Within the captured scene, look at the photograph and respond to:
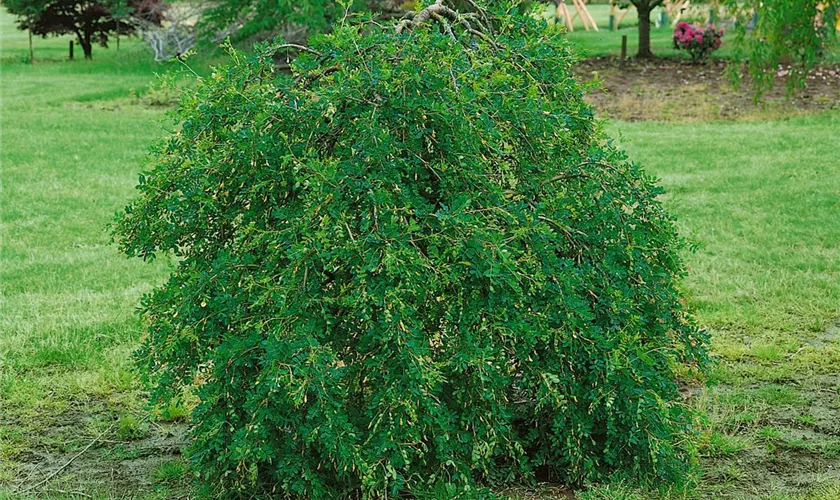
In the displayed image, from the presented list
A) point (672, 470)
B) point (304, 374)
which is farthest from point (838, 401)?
point (304, 374)

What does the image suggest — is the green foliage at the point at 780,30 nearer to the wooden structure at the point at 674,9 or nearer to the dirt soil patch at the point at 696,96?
the dirt soil patch at the point at 696,96

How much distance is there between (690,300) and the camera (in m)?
5.92

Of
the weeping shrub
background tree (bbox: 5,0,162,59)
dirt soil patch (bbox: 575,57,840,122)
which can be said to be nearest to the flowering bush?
dirt soil patch (bbox: 575,57,840,122)

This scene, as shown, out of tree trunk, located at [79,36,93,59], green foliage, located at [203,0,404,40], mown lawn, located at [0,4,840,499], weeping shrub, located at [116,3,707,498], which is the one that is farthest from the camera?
tree trunk, located at [79,36,93,59]

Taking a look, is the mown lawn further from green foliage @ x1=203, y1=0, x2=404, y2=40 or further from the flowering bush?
the flowering bush

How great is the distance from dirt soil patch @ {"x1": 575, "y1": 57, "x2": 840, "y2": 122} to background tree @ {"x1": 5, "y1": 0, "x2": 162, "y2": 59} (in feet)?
40.8

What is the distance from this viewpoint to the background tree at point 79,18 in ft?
87.8

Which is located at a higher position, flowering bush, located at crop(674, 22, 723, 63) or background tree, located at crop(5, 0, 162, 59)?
background tree, located at crop(5, 0, 162, 59)

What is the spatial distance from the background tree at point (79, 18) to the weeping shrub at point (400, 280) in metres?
23.5

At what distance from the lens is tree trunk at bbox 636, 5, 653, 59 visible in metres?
23.3

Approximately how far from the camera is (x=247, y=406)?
3283 mm

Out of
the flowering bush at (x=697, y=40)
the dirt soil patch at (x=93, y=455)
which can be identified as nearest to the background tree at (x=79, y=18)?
the flowering bush at (x=697, y=40)

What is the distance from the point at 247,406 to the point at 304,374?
27 cm

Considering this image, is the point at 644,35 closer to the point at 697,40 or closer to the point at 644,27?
the point at 644,27
